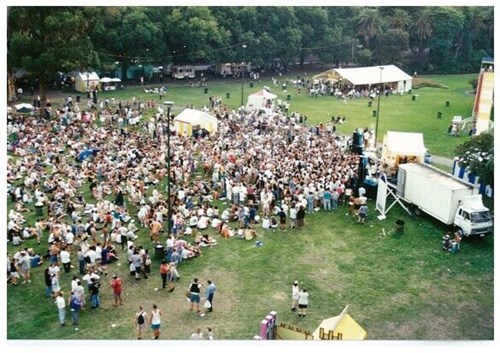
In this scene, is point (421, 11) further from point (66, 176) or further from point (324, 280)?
point (324, 280)

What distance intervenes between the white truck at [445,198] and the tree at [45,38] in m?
23.3

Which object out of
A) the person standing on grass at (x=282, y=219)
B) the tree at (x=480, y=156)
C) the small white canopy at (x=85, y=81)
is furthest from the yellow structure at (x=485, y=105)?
the small white canopy at (x=85, y=81)

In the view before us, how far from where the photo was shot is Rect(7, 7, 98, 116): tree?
126ft

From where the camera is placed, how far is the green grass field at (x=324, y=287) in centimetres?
1688

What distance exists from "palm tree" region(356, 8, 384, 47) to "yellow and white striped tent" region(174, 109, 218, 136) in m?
37.1

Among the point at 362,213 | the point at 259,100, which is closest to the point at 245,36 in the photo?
the point at 259,100

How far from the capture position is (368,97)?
51344 millimetres

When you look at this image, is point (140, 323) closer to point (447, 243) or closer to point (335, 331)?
point (335, 331)

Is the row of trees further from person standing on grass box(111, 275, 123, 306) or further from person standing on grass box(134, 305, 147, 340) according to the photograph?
person standing on grass box(134, 305, 147, 340)

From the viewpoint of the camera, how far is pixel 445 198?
894 inches

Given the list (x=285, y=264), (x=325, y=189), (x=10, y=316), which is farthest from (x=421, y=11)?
(x=10, y=316)

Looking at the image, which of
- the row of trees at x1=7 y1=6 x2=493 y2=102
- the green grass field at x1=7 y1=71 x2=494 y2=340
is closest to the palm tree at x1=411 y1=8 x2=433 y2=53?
the row of trees at x1=7 y1=6 x2=493 y2=102

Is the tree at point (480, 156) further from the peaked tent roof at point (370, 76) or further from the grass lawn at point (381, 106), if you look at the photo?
the peaked tent roof at point (370, 76)

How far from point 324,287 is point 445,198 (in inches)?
257
